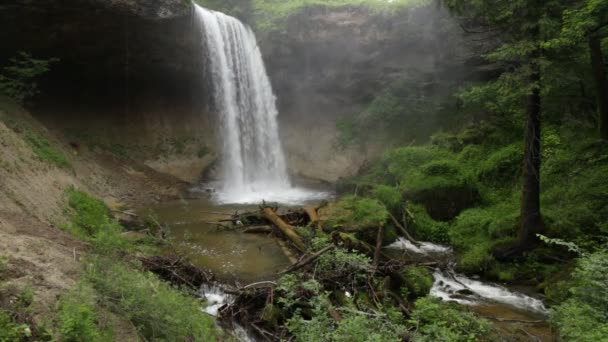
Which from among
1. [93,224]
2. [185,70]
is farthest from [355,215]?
[185,70]

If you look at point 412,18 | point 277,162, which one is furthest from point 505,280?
point 412,18

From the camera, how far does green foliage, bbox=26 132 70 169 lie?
39.6 feet

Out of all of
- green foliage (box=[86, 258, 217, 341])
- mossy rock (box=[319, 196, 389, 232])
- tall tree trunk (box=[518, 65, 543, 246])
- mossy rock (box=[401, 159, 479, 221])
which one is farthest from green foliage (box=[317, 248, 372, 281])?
mossy rock (box=[401, 159, 479, 221])

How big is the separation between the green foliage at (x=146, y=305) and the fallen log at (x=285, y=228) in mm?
3886

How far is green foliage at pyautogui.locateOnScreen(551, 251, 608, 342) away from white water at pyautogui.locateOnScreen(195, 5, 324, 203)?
1382cm

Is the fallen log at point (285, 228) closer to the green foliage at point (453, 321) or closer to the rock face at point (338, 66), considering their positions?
the green foliage at point (453, 321)

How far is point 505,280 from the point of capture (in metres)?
8.92

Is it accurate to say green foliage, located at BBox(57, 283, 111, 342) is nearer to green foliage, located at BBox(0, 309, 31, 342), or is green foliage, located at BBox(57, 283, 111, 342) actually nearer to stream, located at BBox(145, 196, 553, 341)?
green foliage, located at BBox(0, 309, 31, 342)

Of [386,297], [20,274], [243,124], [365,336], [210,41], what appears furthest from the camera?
[243,124]

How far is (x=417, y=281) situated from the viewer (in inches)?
316

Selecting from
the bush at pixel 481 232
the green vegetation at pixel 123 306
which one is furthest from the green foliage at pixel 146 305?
the bush at pixel 481 232

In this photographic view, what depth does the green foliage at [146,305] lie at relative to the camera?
465cm

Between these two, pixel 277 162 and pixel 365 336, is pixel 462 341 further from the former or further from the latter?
pixel 277 162

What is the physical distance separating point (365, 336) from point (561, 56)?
7321 millimetres
